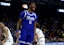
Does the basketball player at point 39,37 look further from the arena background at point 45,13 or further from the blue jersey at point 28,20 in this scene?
the arena background at point 45,13

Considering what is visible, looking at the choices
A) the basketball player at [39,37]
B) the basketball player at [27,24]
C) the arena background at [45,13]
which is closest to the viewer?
the basketball player at [27,24]

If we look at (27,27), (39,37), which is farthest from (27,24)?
(39,37)

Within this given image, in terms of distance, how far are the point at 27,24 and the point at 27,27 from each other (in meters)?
0.07

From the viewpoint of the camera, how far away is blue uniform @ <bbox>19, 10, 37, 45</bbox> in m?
6.23

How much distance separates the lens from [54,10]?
1096 inches

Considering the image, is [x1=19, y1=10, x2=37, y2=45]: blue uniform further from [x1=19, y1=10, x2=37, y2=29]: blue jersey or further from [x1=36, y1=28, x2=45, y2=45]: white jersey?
[x1=36, y1=28, x2=45, y2=45]: white jersey

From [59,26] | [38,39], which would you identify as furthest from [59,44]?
[59,26]

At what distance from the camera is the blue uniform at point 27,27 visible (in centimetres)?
623

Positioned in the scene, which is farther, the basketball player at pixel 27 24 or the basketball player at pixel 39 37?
the basketball player at pixel 39 37

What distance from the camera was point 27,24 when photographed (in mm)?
6262

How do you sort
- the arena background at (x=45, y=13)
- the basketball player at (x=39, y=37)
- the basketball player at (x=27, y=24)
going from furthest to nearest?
the arena background at (x=45, y=13) → the basketball player at (x=39, y=37) → the basketball player at (x=27, y=24)

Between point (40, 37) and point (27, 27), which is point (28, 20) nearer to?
point (27, 27)

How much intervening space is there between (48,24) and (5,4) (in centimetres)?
439

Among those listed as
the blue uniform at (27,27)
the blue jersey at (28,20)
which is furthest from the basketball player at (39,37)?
the blue jersey at (28,20)
